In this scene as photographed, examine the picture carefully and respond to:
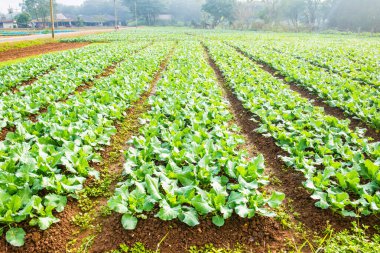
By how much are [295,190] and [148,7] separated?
104 m

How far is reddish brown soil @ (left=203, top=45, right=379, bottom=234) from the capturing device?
3686mm

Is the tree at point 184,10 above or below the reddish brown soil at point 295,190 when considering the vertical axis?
above

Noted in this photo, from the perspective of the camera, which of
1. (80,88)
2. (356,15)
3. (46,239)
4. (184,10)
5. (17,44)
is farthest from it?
(184,10)

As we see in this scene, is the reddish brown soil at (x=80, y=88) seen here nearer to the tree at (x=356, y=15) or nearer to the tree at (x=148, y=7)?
the tree at (x=356, y=15)

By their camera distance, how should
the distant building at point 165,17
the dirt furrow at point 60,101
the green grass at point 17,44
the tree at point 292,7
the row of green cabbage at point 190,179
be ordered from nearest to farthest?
1. the row of green cabbage at point 190,179
2. the dirt furrow at point 60,101
3. the green grass at point 17,44
4. the tree at point 292,7
5. the distant building at point 165,17

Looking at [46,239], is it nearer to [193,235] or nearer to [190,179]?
[193,235]

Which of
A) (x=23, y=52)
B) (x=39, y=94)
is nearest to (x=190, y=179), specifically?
(x=39, y=94)

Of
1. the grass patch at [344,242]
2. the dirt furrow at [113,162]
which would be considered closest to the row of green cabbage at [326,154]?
the grass patch at [344,242]

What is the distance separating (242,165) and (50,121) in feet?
14.0

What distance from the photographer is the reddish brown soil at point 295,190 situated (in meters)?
3.69

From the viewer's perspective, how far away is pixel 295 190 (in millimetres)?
4426

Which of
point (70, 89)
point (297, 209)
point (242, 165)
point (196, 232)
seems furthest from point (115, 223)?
point (70, 89)

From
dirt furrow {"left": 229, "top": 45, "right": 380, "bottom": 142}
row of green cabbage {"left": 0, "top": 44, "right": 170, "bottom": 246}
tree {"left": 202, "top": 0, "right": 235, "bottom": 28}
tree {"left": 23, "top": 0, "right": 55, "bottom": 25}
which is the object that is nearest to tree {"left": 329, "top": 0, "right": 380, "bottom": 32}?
tree {"left": 202, "top": 0, "right": 235, "bottom": 28}

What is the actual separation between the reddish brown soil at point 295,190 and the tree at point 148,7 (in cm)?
10157
